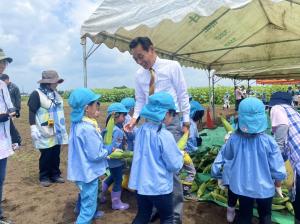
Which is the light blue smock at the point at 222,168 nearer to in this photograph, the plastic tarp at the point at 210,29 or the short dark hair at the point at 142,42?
the short dark hair at the point at 142,42

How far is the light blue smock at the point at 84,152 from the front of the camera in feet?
11.5

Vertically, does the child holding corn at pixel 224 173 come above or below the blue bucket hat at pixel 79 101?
below

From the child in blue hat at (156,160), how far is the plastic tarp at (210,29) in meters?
1.48

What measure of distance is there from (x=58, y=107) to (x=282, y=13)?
4.84 m

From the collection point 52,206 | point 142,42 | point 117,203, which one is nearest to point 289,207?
point 117,203

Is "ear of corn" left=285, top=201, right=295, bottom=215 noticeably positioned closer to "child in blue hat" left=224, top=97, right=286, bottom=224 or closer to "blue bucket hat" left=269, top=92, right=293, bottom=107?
"child in blue hat" left=224, top=97, right=286, bottom=224

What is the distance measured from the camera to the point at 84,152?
3541 millimetres

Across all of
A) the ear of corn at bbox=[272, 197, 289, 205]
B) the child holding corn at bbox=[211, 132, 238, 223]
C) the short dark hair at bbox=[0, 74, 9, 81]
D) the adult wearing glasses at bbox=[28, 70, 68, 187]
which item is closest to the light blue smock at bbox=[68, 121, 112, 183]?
the child holding corn at bbox=[211, 132, 238, 223]

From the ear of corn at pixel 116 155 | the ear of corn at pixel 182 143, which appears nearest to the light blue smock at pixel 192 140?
the ear of corn at pixel 116 155

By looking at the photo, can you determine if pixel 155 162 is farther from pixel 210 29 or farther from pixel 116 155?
pixel 210 29

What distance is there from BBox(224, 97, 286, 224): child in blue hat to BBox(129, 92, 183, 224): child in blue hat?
2.48 ft

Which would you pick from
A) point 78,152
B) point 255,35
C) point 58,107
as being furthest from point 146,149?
point 255,35

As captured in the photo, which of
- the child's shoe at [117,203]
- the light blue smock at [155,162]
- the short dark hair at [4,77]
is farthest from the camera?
the short dark hair at [4,77]

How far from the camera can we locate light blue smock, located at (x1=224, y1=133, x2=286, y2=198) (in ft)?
10.5
